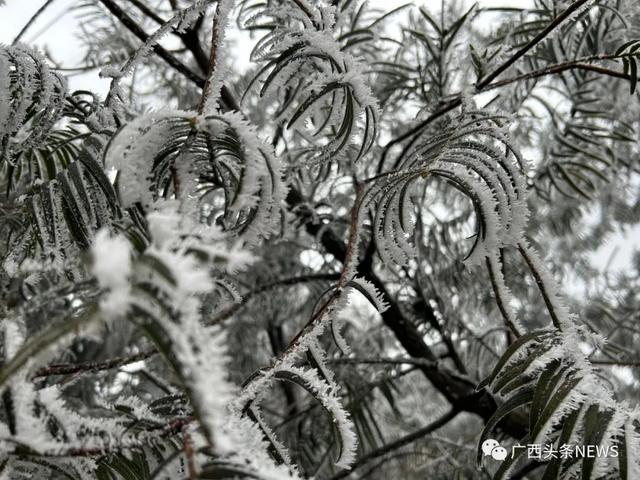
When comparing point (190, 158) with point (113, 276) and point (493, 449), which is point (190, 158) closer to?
point (113, 276)

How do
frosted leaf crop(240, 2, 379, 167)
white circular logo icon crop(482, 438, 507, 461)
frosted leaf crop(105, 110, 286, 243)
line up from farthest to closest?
Result: white circular logo icon crop(482, 438, 507, 461) < frosted leaf crop(240, 2, 379, 167) < frosted leaf crop(105, 110, 286, 243)

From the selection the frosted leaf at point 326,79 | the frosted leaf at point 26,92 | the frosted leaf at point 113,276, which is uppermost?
the frosted leaf at point 26,92

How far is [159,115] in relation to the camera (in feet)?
1.42

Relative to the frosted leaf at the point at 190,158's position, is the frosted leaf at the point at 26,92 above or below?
above

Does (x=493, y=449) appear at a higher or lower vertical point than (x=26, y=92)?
lower

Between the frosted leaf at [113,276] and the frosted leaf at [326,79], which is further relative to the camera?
the frosted leaf at [326,79]

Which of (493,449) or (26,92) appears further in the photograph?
(493,449)

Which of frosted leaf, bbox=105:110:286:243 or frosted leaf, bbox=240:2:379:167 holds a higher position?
frosted leaf, bbox=240:2:379:167

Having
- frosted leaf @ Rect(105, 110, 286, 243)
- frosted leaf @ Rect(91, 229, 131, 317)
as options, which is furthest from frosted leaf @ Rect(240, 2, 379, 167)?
frosted leaf @ Rect(91, 229, 131, 317)

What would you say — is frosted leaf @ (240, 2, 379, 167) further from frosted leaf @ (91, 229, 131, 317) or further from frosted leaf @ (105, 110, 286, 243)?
frosted leaf @ (91, 229, 131, 317)

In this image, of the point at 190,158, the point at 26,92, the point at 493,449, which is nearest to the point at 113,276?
the point at 190,158

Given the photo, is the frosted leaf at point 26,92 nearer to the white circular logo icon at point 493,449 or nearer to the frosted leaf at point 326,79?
the frosted leaf at point 326,79

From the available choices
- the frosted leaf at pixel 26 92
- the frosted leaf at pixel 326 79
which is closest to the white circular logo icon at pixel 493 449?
the frosted leaf at pixel 326 79

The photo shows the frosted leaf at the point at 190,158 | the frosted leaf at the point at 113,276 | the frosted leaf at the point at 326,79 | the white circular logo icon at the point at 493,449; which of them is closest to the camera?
the frosted leaf at the point at 113,276
